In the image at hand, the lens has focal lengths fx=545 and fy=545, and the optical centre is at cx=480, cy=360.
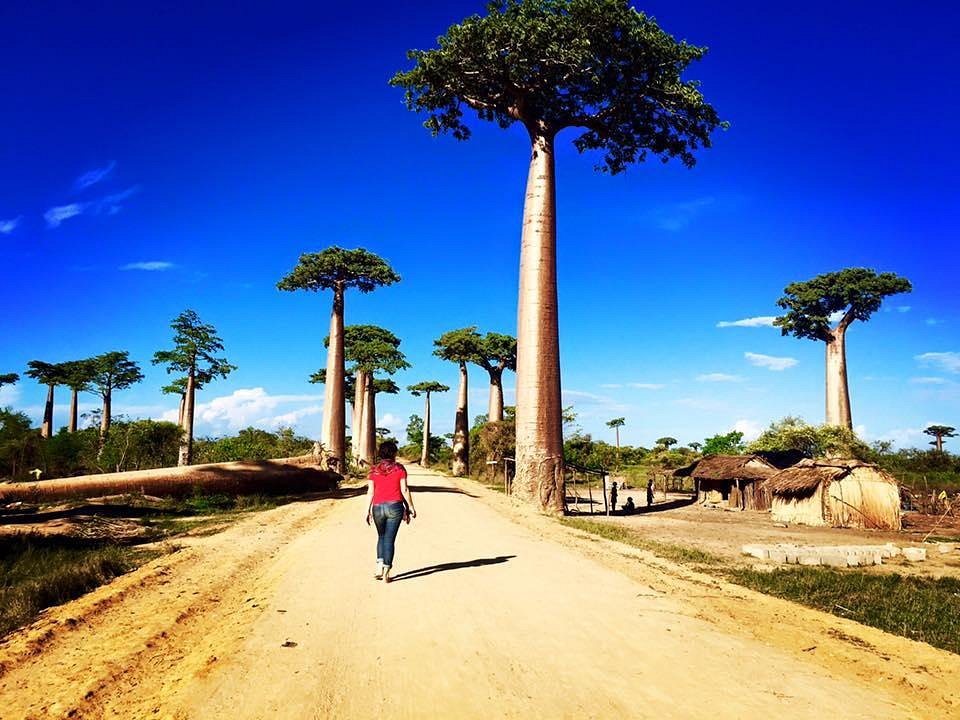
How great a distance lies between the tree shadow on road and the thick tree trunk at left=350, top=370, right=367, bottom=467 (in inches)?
1556

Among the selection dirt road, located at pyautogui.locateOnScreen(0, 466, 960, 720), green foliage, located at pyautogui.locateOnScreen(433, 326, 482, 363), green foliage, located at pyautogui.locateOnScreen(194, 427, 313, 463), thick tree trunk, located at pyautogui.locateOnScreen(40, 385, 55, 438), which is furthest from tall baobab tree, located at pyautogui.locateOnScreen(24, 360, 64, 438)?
dirt road, located at pyautogui.locateOnScreen(0, 466, 960, 720)

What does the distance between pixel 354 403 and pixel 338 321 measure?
19.9 m

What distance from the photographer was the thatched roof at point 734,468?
28.0m

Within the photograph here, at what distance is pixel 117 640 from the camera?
489cm

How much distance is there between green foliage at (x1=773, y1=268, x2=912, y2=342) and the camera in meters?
40.6

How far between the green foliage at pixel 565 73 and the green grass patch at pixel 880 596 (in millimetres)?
16631

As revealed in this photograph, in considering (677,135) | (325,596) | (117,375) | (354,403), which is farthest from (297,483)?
(117,375)

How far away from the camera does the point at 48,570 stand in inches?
288

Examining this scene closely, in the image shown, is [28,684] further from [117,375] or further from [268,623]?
[117,375]

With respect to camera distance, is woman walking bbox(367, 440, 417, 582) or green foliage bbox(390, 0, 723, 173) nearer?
woman walking bbox(367, 440, 417, 582)

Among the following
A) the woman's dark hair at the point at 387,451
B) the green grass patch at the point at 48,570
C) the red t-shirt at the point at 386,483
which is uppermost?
the woman's dark hair at the point at 387,451

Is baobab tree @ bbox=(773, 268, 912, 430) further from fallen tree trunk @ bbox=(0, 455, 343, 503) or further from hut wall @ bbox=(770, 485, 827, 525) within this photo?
fallen tree trunk @ bbox=(0, 455, 343, 503)

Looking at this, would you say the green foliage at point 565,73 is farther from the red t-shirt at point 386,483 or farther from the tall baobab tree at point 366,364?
the tall baobab tree at point 366,364

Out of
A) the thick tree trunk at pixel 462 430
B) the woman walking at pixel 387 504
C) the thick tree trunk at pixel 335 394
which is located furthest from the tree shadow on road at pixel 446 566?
the thick tree trunk at pixel 462 430
